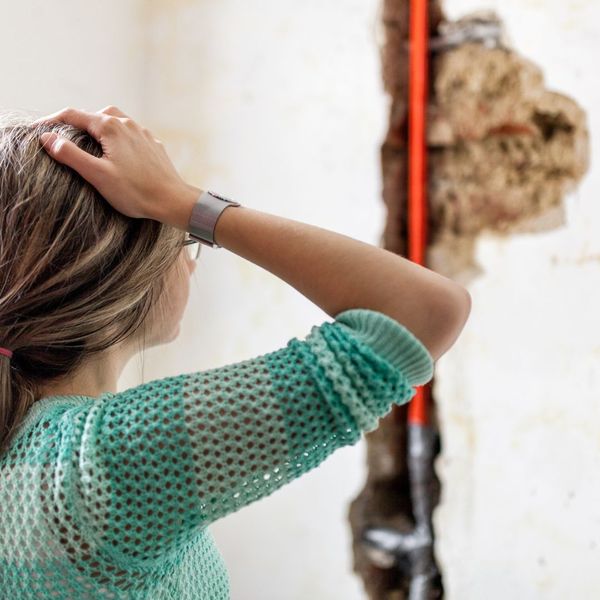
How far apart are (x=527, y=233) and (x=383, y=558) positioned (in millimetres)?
732

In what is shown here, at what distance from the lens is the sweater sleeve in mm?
618

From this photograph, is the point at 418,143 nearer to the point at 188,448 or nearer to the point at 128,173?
the point at 128,173

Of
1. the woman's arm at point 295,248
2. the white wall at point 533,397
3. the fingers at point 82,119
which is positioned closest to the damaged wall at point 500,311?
the white wall at point 533,397

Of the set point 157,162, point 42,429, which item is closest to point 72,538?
point 42,429

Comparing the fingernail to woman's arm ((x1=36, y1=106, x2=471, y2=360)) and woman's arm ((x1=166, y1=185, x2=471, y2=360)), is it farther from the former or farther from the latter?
woman's arm ((x1=166, y1=185, x2=471, y2=360))

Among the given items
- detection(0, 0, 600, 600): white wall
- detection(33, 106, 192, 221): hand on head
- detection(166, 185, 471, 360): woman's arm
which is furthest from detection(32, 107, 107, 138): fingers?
detection(0, 0, 600, 600): white wall

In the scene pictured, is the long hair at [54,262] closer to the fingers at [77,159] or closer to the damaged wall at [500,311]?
the fingers at [77,159]

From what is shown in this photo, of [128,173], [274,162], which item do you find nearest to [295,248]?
[128,173]

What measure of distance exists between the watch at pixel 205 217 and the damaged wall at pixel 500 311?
0.94 meters

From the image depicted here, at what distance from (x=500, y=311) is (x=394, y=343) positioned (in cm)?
95

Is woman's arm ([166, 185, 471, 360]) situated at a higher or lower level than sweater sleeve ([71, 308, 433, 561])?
higher

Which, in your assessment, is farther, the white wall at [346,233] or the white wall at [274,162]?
the white wall at [274,162]

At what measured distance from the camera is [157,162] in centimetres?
73

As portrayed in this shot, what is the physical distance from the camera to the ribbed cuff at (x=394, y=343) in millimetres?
635
